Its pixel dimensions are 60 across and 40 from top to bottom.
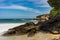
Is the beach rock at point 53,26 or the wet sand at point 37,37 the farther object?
the beach rock at point 53,26

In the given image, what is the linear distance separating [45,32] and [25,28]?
153cm

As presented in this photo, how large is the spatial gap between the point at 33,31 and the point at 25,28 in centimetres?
94

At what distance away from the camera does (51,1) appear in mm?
21984

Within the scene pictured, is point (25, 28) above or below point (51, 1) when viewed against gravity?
below

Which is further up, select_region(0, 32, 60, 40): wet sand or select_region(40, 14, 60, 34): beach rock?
select_region(40, 14, 60, 34): beach rock

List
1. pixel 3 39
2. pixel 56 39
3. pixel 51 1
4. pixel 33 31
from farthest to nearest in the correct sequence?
pixel 51 1 → pixel 33 31 → pixel 3 39 → pixel 56 39

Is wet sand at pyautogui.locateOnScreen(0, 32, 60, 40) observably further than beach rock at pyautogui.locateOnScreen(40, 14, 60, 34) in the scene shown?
No

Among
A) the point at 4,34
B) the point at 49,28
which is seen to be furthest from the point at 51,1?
the point at 4,34

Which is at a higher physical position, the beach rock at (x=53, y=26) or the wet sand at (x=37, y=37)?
the beach rock at (x=53, y=26)

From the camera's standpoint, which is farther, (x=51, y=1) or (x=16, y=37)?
(x=51, y=1)

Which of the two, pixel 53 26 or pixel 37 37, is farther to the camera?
pixel 53 26

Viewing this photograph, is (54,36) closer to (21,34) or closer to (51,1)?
(21,34)

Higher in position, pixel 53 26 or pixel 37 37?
pixel 53 26

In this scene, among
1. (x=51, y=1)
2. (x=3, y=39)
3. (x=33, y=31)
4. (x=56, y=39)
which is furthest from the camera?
(x=51, y=1)
